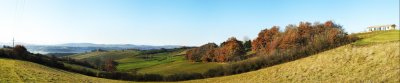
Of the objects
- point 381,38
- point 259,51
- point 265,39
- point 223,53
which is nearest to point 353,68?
point 381,38

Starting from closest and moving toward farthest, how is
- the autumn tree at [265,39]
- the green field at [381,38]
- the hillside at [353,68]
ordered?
1. the hillside at [353,68]
2. the green field at [381,38]
3. the autumn tree at [265,39]

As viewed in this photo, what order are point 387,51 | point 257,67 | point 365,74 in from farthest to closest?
point 257,67
point 387,51
point 365,74

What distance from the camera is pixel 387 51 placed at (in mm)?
34156

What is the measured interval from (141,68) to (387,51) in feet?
299

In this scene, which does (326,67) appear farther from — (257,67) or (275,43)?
(275,43)

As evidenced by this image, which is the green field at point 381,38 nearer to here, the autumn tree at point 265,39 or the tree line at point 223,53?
the autumn tree at point 265,39

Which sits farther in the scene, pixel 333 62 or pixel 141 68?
pixel 141 68

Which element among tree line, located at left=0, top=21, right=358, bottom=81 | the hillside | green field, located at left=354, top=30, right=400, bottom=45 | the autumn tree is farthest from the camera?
the autumn tree

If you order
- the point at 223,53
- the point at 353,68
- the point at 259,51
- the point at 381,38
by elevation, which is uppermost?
the point at 381,38

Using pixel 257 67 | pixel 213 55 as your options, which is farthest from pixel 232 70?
pixel 213 55

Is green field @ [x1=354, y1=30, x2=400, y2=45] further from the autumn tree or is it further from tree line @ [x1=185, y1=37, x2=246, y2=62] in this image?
tree line @ [x1=185, y1=37, x2=246, y2=62]

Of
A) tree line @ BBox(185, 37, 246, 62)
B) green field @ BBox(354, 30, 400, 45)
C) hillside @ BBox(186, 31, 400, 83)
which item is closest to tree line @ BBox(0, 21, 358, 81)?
tree line @ BBox(185, 37, 246, 62)

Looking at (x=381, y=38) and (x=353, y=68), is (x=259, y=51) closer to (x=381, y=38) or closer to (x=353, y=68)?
(x=381, y=38)

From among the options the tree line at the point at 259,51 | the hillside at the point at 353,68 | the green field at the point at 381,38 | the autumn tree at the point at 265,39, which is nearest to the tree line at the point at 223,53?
the tree line at the point at 259,51
